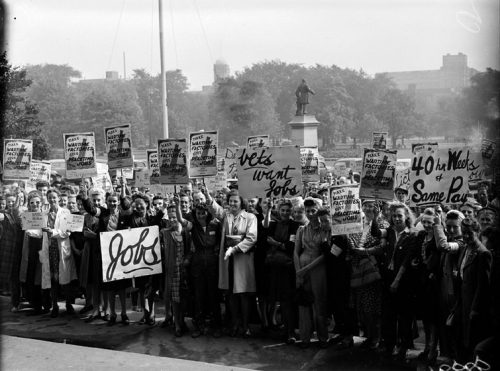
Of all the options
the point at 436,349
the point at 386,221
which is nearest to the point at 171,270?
the point at 386,221

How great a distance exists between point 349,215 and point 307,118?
2565 cm

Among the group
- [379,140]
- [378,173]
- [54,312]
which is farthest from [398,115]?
[54,312]

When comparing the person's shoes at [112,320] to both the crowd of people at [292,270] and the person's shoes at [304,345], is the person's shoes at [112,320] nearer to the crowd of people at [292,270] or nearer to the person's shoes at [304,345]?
the crowd of people at [292,270]

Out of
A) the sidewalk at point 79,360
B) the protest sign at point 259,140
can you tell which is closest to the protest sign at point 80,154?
the protest sign at point 259,140

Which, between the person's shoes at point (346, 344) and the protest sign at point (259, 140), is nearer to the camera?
the person's shoes at point (346, 344)

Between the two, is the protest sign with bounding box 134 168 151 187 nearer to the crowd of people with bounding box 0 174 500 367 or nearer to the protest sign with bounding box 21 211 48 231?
the crowd of people with bounding box 0 174 500 367

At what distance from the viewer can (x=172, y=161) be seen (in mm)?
10297

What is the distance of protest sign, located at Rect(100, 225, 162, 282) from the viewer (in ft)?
29.1

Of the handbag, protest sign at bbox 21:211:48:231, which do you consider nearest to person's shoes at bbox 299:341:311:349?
the handbag

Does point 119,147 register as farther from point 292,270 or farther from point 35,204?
point 292,270

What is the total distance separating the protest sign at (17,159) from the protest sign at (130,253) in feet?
13.9

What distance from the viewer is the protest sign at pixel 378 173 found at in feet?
29.1

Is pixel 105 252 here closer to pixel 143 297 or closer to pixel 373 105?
pixel 143 297

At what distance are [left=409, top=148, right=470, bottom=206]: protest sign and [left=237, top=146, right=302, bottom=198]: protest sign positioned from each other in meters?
1.53
